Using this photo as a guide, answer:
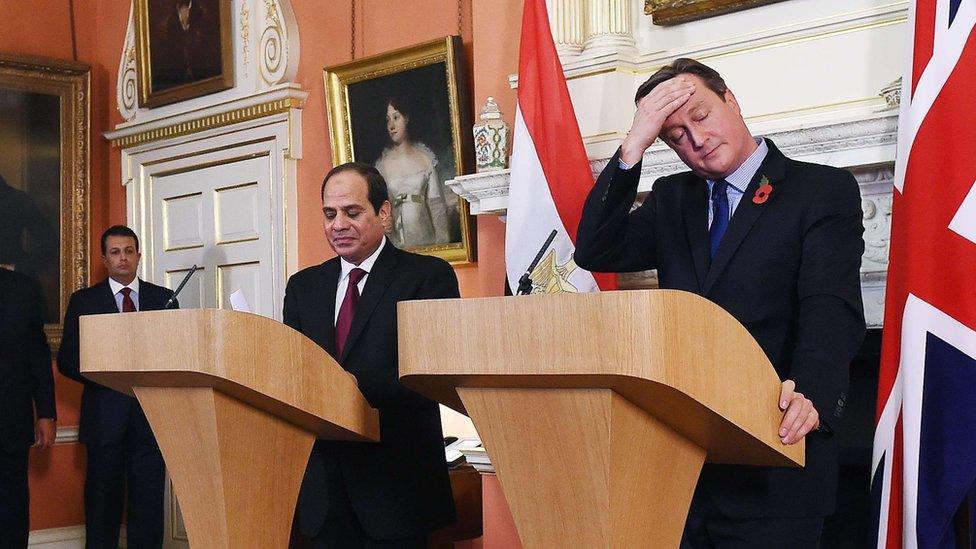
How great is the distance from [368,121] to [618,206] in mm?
3527

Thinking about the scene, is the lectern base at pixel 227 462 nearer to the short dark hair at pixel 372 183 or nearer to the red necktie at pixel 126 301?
the short dark hair at pixel 372 183

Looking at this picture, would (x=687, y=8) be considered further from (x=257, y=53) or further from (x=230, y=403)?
(x=257, y=53)

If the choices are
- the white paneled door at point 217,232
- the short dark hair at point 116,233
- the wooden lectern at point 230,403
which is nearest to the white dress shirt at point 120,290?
the short dark hair at point 116,233

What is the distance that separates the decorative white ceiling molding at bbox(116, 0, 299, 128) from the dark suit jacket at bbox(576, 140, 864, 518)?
4200 millimetres

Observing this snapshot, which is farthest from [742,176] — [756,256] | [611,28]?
[611,28]

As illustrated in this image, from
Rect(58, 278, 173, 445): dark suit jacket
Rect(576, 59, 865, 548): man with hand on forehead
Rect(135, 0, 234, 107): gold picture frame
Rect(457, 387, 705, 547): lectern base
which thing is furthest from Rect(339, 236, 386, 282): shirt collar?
Rect(135, 0, 234, 107): gold picture frame

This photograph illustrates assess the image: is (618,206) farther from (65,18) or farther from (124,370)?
(65,18)

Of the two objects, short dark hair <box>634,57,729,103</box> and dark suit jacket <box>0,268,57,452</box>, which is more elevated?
short dark hair <box>634,57,729,103</box>

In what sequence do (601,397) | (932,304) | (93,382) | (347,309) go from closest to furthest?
(601,397)
(932,304)
(347,309)
(93,382)

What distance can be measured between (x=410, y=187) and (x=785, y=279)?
3568 mm

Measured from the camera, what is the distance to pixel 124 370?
2584 mm

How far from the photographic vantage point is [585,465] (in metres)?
1.87

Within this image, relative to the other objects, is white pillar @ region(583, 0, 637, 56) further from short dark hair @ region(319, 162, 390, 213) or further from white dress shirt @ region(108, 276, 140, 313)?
white dress shirt @ region(108, 276, 140, 313)

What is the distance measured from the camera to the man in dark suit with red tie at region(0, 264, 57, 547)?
19.9 ft
